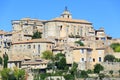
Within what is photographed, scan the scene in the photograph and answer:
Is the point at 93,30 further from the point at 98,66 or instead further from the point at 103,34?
→ the point at 98,66

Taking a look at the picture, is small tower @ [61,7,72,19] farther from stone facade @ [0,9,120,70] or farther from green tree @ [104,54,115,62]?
green tree @ [104,54,115,62]

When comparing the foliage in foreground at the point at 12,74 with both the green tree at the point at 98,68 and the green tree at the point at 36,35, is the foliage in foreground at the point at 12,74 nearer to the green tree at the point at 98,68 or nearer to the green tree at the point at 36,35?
the green tree at the point at 98,68

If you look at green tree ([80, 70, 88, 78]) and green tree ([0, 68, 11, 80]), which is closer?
green tree ([80, 70, 88, 78])

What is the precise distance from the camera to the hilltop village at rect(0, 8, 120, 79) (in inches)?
2552

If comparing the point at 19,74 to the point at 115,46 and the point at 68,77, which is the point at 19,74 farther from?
the point at 115,46

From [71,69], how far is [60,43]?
9101mm

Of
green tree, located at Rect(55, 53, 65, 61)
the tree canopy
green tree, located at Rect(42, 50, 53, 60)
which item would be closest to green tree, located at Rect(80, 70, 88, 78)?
green tree, located at Rect(55, 53, 65, 61)

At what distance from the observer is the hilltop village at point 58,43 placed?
2552 inches

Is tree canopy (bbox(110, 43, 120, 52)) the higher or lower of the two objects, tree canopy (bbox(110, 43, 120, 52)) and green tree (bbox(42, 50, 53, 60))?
the higher

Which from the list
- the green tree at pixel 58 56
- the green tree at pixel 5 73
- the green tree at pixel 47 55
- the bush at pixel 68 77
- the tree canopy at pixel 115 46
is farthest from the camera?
the tree canopy at pixel 115 46

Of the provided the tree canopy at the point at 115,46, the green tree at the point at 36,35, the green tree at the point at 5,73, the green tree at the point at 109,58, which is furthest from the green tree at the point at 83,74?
the green tree at the point at 36,35

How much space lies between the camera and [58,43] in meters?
70.9

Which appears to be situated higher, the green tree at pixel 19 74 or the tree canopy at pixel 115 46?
the tree canopy at pixel 115 46

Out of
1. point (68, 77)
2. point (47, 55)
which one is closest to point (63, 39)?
point (47, 55)
